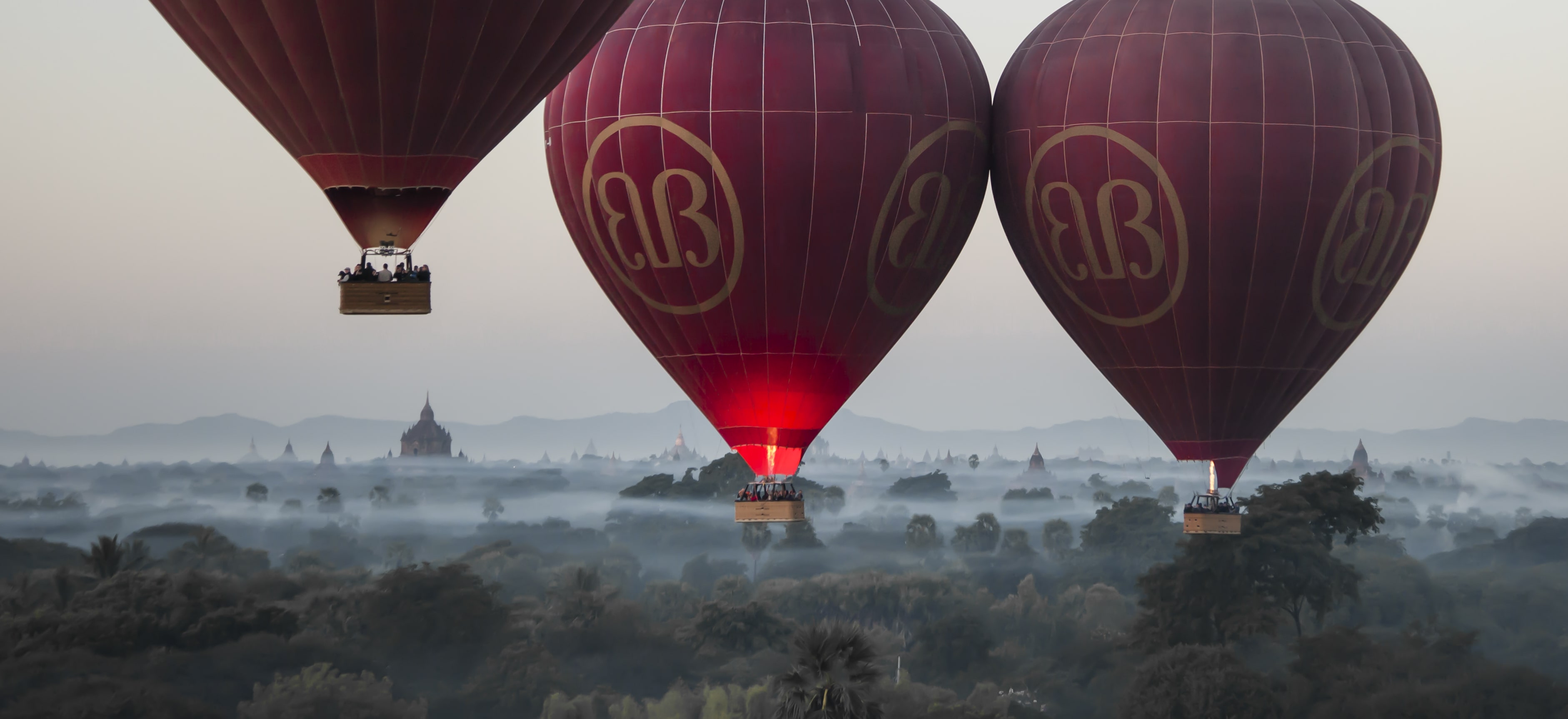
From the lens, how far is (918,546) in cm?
11350

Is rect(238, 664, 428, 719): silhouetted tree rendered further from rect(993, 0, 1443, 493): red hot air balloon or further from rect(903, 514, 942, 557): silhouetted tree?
rect(903, 514, 942, 557): silhouetted tree

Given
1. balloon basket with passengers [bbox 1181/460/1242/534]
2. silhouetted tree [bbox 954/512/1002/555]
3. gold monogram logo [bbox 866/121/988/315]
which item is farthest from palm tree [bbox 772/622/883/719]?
silhouetted tree [bbox 954/512/1002/555]

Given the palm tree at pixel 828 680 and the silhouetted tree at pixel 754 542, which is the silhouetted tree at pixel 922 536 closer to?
the silhouetted tree at pixel 754 542

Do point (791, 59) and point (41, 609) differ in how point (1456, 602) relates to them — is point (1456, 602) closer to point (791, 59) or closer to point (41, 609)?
point (41, 609)

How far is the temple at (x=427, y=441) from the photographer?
5522 inches

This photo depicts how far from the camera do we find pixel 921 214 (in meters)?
24.3

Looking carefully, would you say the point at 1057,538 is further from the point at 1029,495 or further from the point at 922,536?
the point at 1029,495

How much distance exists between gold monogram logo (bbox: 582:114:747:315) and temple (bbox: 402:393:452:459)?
113 metres

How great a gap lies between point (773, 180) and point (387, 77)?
657 centimetres

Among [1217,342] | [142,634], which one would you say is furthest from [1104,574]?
[1217,342]

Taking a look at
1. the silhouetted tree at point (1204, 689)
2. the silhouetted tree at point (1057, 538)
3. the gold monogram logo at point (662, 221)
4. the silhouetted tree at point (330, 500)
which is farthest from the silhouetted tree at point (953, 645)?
the gold monogram logo at point (662, 221)

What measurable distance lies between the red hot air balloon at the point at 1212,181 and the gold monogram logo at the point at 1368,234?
0.02m

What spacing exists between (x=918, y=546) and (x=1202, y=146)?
90347mm

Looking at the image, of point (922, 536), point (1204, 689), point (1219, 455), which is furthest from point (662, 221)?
point (922, 536)
